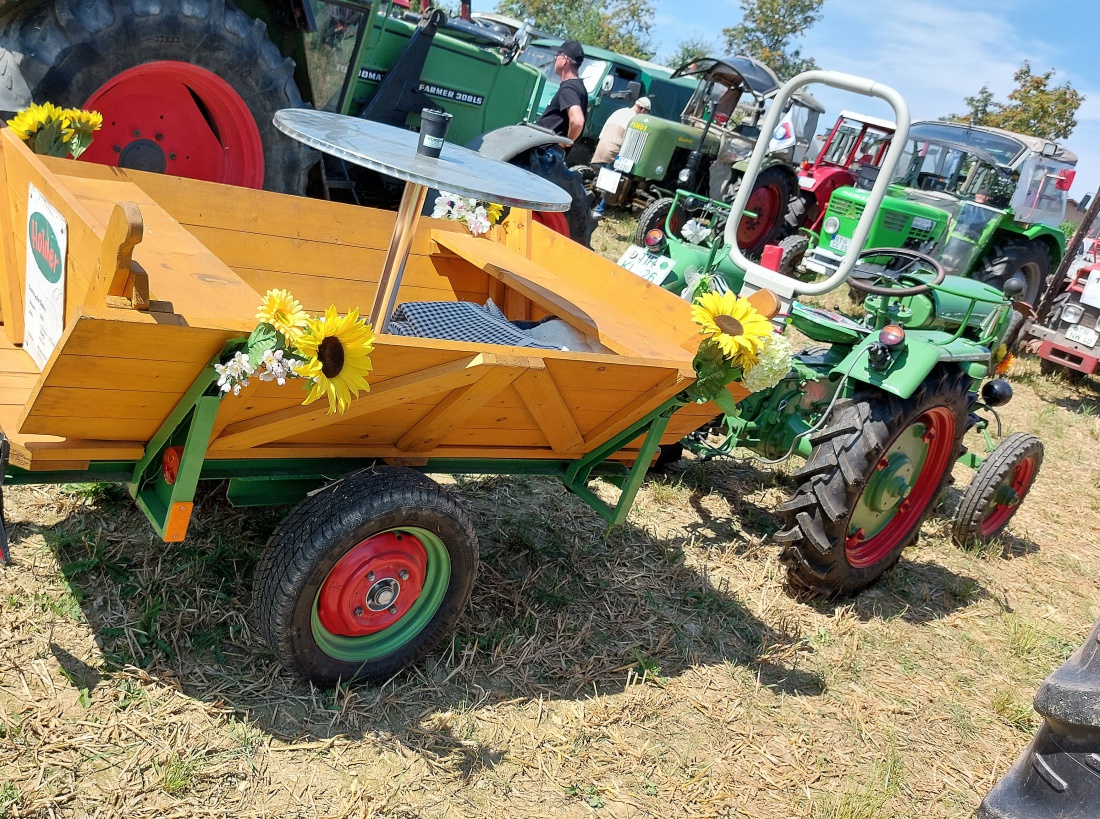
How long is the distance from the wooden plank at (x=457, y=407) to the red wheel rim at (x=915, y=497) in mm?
2083

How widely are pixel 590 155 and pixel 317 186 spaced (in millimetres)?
8325

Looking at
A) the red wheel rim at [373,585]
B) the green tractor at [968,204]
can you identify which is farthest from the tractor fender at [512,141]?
the green tractor at [968,204]

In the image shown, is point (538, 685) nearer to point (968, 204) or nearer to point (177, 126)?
point (177, 126)

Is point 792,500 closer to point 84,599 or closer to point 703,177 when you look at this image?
point 84,599

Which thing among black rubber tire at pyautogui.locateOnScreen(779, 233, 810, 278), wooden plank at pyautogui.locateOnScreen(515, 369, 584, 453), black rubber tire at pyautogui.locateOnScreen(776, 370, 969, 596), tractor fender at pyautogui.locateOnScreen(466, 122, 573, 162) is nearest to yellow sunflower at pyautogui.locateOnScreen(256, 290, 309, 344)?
wooden plank at pyautogui.locateOnScreen(515, 369, 584, 453)

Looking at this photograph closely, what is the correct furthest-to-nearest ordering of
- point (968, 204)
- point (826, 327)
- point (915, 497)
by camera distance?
point (968, 204)
point (915, 497)
point (826, 327)

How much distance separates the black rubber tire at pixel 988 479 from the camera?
4.57 metres

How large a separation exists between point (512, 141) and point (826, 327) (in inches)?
101

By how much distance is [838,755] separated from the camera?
3121 millimetres

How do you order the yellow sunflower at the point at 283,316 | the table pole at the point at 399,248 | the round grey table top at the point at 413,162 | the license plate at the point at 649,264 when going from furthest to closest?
the license plate at the point at 649,264 → the table pole at the point at 399,248 → the round grey table top at the point at 413,162 → the yellow sunflower at the point at 283,316

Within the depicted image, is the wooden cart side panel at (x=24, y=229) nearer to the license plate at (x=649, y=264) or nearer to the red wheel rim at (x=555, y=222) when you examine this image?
the license plate at (x=649, y=264)

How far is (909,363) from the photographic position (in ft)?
12.4

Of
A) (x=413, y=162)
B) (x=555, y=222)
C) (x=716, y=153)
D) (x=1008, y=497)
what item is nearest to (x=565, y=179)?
(x=555, y=222)

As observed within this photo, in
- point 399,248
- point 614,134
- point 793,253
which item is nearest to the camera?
point 399,248
